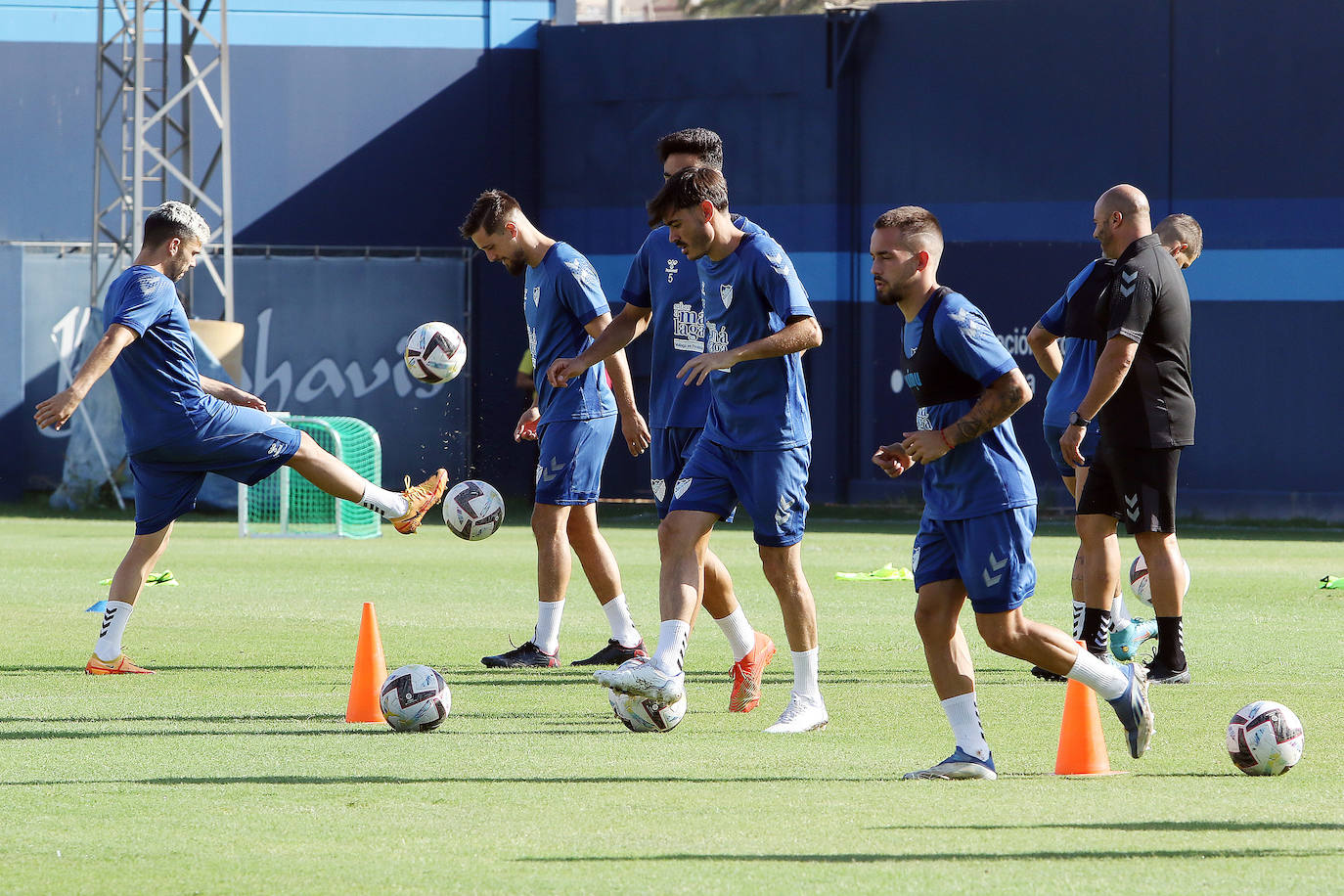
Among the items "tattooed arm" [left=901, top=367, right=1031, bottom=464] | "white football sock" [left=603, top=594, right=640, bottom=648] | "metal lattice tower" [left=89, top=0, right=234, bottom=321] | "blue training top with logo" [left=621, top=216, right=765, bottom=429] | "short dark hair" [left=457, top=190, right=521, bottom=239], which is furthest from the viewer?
"metal lattice tower" [left=89, top=0, right=234, bottom=321]

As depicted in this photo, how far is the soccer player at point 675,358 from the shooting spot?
26.8ft

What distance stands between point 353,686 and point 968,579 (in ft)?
9.04

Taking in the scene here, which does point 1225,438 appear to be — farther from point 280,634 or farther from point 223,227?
point 280,634

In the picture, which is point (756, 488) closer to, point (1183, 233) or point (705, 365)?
point (705, 365)

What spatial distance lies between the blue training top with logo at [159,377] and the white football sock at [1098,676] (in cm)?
452

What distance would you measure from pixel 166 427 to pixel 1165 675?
492cm

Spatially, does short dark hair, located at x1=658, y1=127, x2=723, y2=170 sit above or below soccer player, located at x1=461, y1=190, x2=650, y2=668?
above

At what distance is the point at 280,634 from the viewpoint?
10703mm

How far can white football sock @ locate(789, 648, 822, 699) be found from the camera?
7.39 m

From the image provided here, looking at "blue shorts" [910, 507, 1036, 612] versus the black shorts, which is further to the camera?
the black shorts

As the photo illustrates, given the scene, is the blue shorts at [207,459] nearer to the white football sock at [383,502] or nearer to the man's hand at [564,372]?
the white football sock at [383,502]

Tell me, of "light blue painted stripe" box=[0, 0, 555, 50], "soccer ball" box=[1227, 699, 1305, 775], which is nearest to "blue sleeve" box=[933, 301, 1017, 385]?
"soccer ball" box=[1227, 699, 1305, 775]

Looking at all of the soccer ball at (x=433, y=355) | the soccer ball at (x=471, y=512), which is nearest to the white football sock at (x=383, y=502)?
the soccer ball at (x=471, y=512)

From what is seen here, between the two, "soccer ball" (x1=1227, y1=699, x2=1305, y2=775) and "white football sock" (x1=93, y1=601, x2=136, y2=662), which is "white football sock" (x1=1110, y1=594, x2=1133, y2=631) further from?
"white football sock" (x1=93, y1=601, x2=136, y2=662)
